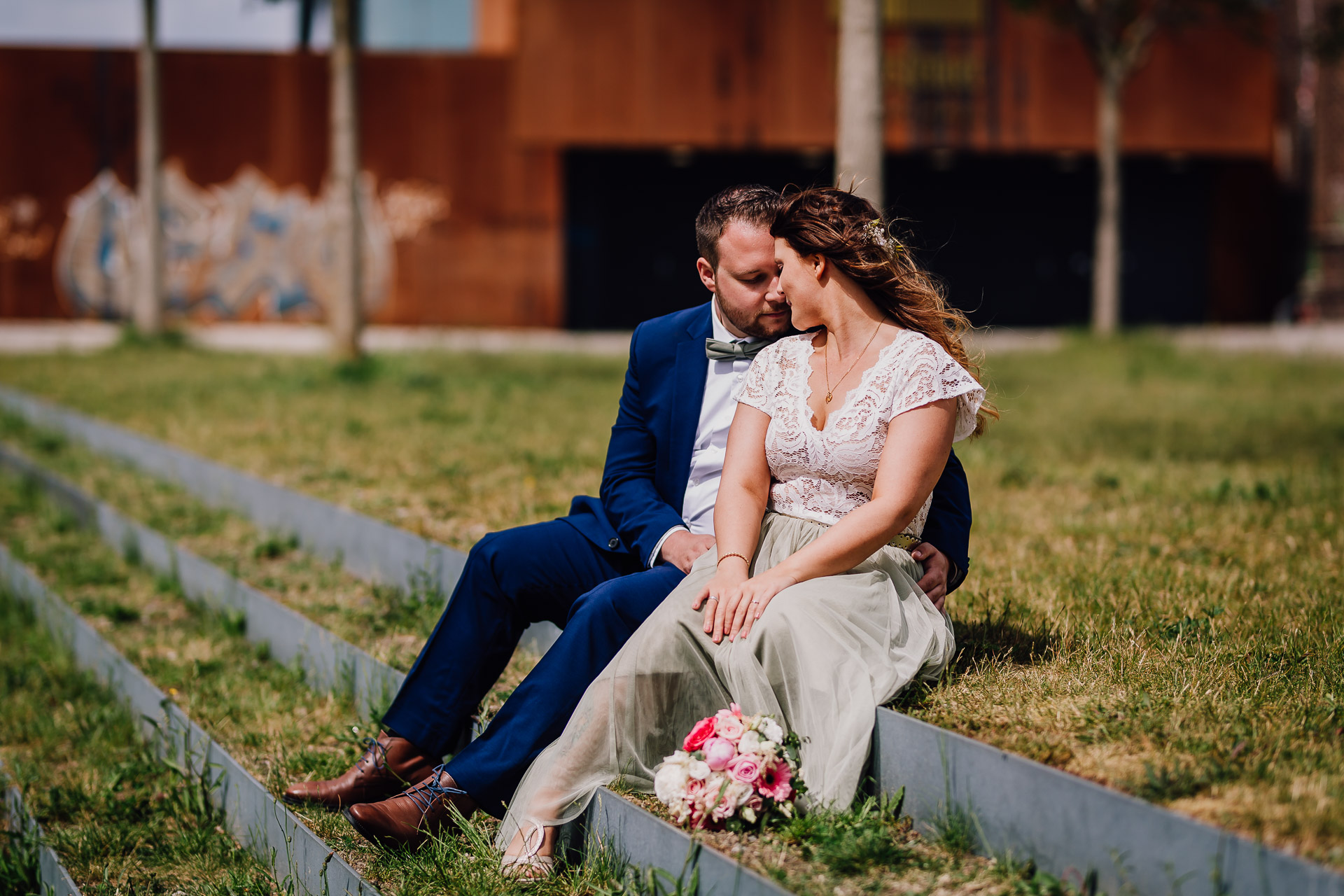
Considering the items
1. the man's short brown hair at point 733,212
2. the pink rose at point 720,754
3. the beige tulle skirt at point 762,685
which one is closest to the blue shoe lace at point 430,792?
the beige tulle skirt at point 762,685

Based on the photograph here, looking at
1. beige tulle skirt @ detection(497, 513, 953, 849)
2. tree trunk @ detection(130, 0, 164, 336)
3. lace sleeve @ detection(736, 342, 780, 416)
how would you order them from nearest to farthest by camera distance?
beige tulle skirt @ detection(497, 513, 953, 849), lace sleeve @ detection(736, 342, 780, 416), tree trunk @ detection(130, 0, 164, 336)

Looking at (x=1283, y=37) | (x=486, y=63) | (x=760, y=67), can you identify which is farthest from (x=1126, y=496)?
(x=1283, y=37)

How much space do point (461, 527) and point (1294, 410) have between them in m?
7.88

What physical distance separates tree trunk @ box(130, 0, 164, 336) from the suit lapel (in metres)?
16.3

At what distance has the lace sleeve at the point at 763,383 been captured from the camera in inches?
134

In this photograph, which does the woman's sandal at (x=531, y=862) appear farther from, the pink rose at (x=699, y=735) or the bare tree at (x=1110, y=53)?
the bare tree at (x=1110, y=53)

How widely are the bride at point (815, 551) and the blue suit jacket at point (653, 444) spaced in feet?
1.22

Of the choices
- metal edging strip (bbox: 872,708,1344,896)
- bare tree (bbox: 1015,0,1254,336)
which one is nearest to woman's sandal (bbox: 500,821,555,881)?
metal edging strip (bbox: 872,708,1344,896)

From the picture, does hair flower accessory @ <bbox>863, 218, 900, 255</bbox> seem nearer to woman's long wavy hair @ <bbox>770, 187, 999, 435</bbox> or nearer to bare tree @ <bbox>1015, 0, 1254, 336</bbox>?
woman's long wavy hair @ <bbox>770, 187, 999, 435</bbox>

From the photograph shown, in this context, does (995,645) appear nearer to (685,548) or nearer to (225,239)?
(685,548)

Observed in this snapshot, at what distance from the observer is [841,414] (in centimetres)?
330

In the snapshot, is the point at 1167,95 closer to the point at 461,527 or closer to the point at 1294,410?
the point at 1294,410

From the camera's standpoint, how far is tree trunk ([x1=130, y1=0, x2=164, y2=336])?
1777 centimetres

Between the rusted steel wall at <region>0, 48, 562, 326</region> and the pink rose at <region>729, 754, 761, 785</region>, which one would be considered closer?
the pink rose at <region>729, 754, 761, 785</region>
